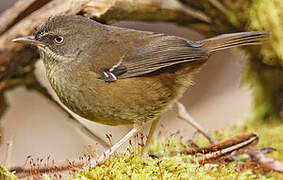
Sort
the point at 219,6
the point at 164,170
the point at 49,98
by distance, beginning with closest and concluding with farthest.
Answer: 1. the point at 164,170
2. the point at 219,6
3. the point at 49,98

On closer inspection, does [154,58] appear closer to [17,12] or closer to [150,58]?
[150,58]

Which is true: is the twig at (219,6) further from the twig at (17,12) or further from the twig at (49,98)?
the twig at (49,98)

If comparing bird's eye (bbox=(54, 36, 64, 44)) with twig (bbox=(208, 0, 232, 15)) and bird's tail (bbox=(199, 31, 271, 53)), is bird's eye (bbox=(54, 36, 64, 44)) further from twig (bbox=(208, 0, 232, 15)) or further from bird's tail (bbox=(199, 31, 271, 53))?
twig (bbox=(208, 0, 232, 15))

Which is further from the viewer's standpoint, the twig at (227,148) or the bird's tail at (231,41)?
the bird's tail at (231,41)

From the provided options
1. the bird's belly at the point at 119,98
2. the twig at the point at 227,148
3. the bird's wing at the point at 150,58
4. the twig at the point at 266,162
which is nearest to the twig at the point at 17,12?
the bird's belly at the point at 119,98

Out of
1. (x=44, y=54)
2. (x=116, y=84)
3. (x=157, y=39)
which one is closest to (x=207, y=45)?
(x=157, y=39)

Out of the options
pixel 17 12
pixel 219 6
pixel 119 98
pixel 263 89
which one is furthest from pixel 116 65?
pixel 263 89

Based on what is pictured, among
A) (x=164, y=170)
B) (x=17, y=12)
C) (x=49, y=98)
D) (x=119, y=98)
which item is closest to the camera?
(x=164, y=170)

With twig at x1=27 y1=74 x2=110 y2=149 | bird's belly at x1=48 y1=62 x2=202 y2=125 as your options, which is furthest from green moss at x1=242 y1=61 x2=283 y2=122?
twig at x1=27 y1=74 x2=110 y2=149
